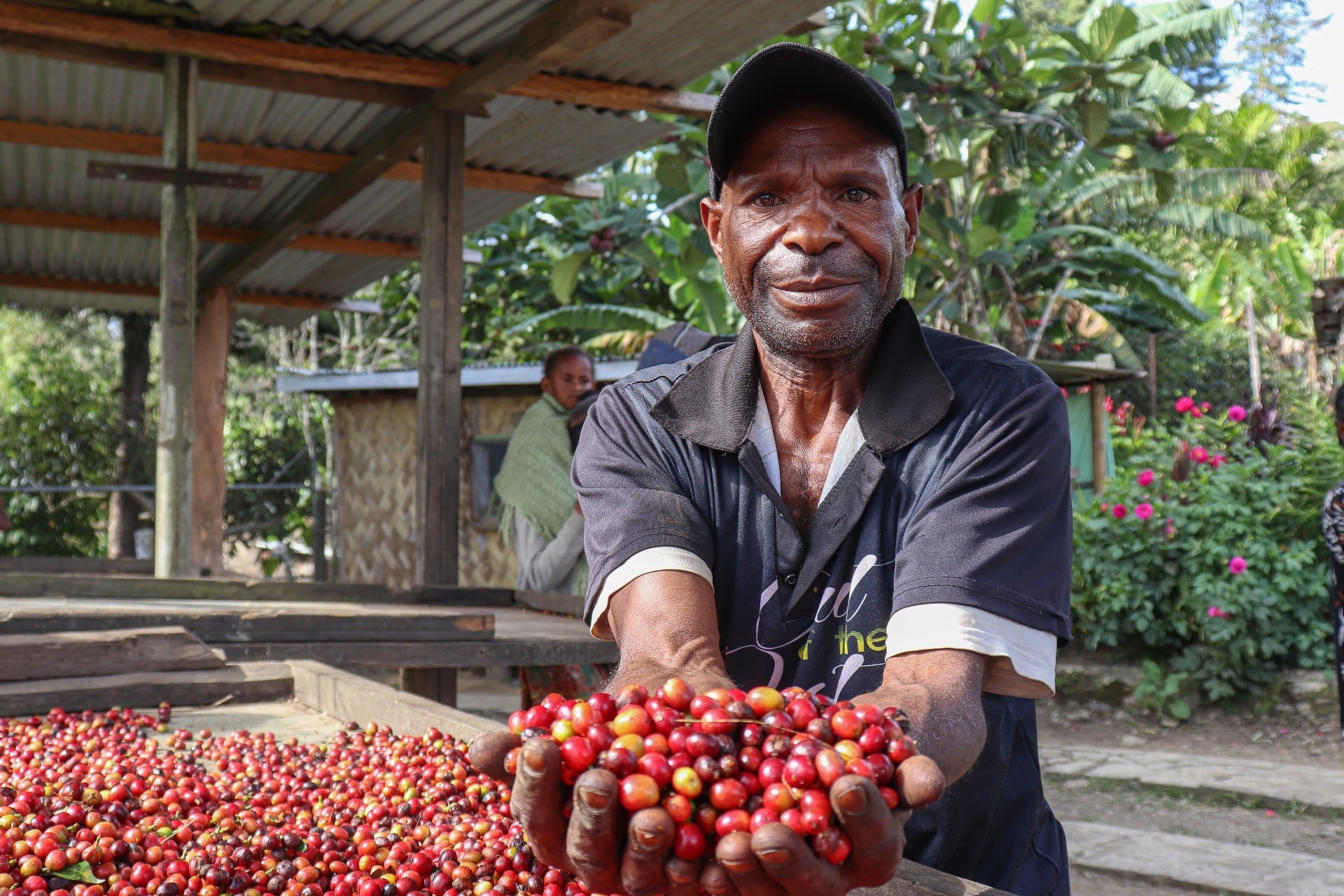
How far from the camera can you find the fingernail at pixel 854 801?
1159 mm

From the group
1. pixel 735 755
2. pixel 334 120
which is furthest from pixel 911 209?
pixel 334 120

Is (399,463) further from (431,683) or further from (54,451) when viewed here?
(431,683)

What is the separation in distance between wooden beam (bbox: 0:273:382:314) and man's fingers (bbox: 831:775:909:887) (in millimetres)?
10834

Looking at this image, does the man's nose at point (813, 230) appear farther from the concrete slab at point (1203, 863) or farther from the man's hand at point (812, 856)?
the concrete slab at point (1203, 863)

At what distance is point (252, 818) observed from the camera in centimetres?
244

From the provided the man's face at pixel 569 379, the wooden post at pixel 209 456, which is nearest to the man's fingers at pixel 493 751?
the man's face at pixel 569 379

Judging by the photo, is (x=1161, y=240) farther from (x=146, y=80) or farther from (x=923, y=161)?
(x=146, y=80)

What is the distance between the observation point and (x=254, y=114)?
7.06m

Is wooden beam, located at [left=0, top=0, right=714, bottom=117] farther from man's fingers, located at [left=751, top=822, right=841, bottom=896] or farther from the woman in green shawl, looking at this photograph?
man's fingers, located at [left=751, top=822, right=841, bottom=896]

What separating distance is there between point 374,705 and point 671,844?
2.24 m

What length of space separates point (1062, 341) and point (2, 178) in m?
11.1

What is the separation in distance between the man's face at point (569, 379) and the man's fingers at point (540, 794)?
187 inches

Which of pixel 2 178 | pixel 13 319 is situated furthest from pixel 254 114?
pixel 13 319

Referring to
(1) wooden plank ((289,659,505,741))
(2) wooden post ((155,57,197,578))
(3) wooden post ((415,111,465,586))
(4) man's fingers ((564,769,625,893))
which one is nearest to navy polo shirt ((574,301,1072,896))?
(4) man's fingers ((564,769,625,893))
